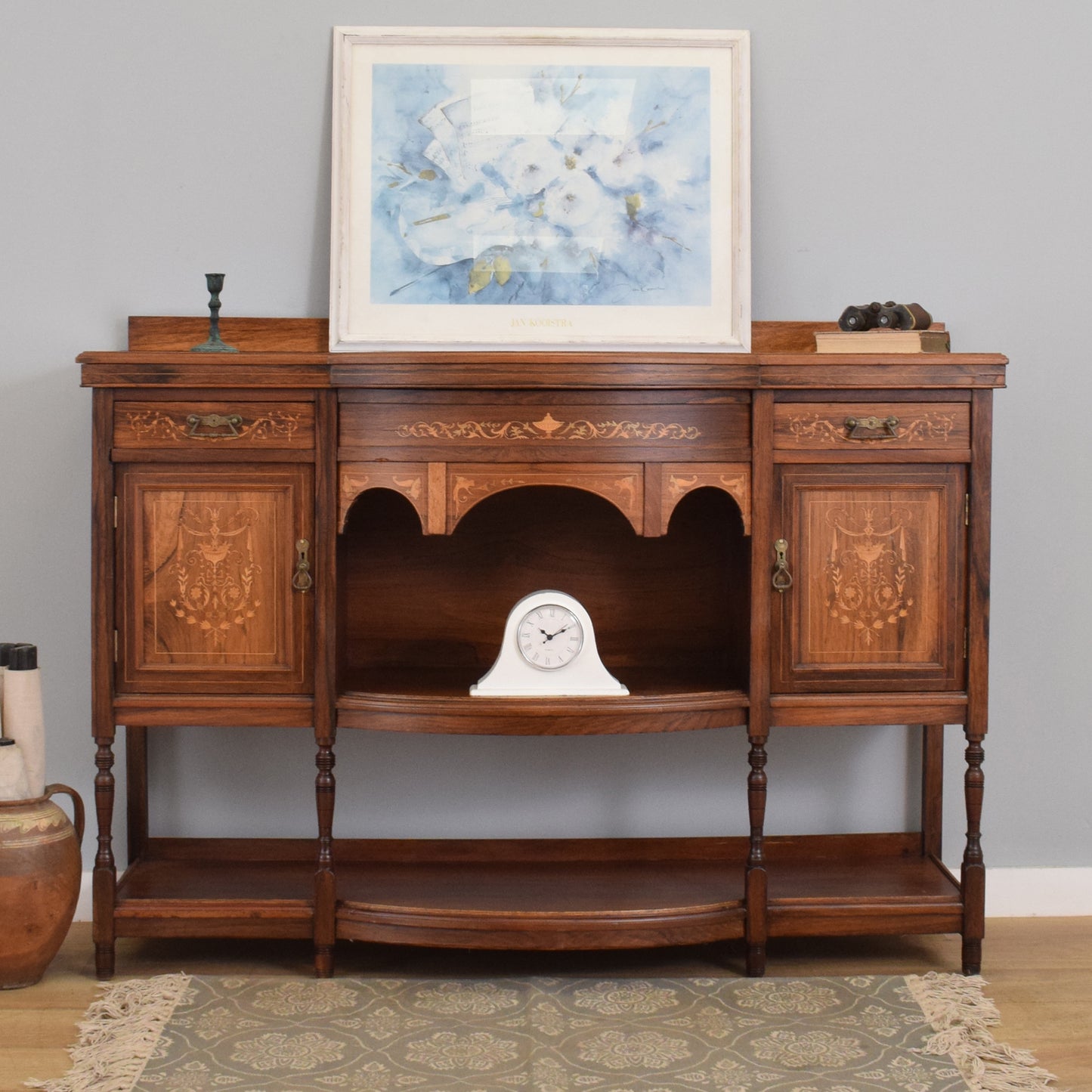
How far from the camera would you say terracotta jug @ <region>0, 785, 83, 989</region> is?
2.59m

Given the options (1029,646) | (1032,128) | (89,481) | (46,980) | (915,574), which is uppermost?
(1032,128)

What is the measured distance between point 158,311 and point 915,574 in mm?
1877

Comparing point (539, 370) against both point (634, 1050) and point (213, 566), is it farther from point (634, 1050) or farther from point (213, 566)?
point (634, 1050)

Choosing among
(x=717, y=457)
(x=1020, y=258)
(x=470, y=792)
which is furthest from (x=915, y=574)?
(x=470, y=792)

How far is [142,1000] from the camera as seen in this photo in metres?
2.57

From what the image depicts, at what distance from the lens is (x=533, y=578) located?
3.04 metres

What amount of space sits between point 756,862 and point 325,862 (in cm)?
93

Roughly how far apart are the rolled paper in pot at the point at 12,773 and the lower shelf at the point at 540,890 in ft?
1.09

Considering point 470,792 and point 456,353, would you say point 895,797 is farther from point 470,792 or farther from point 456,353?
point 456,353

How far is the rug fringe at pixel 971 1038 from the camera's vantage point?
2.28 meters

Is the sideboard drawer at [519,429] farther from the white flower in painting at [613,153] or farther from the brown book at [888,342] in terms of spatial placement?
the white flower in painting at [613,153]

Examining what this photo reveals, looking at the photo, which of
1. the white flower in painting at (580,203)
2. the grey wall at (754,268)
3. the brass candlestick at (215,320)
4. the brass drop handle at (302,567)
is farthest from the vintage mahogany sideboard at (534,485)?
the white flower in painting at (580,203)

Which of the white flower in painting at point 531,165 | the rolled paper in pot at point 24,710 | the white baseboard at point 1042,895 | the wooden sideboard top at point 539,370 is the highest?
the white flower in painting at point 531,165

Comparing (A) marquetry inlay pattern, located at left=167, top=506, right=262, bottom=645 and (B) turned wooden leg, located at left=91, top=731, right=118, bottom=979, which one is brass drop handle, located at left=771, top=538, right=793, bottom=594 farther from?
(B) turned wooden leg, located at left=91, top=731, right=118, bottom=979
